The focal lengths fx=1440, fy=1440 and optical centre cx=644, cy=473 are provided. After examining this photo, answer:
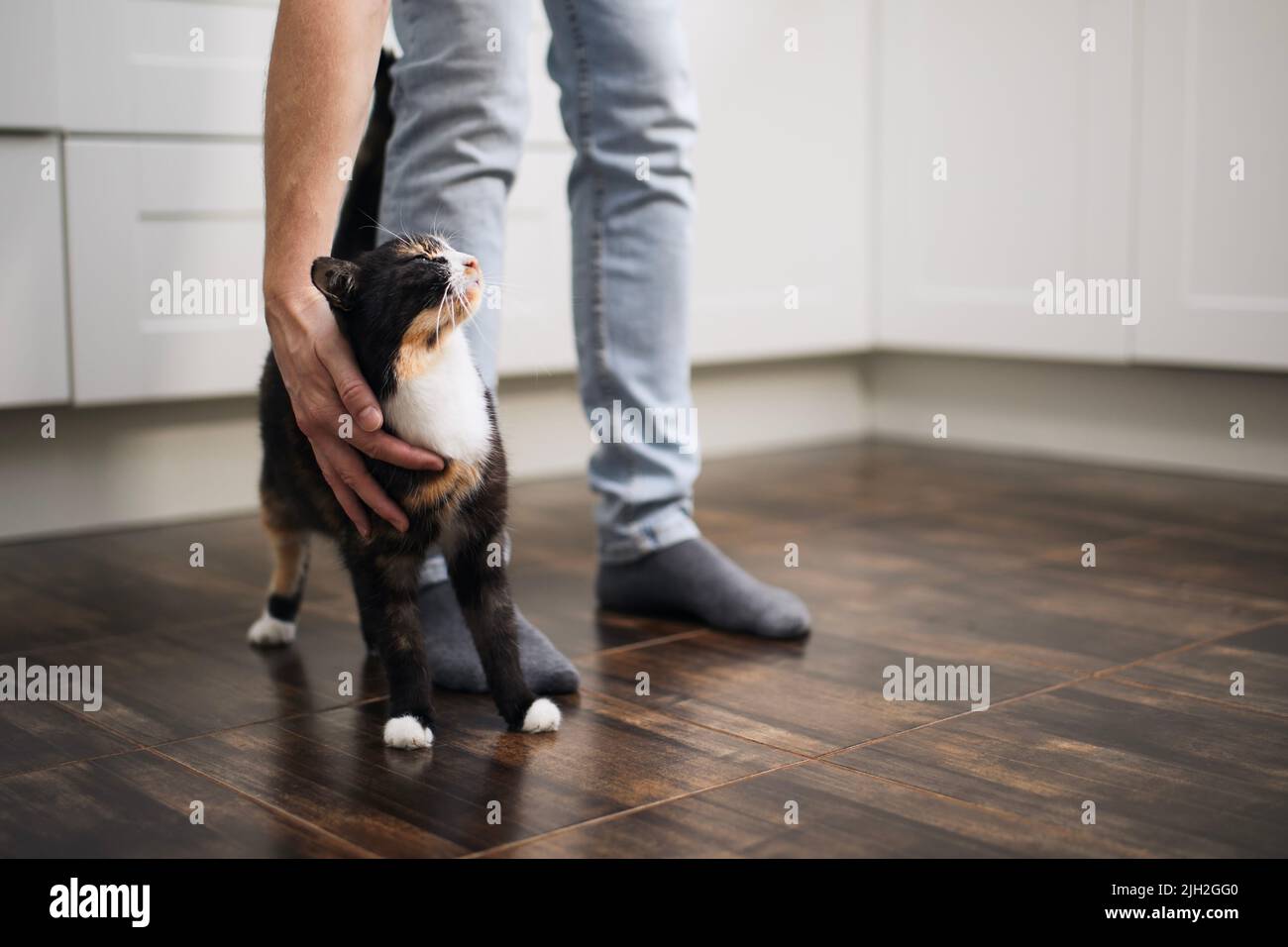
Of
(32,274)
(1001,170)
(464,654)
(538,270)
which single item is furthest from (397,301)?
(1001,170)

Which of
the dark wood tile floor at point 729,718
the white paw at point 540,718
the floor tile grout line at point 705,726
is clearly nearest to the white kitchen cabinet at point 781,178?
the dark wood tile floor at point 729,718

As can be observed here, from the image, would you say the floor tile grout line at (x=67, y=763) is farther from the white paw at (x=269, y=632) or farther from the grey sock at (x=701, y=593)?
the grey sock at (x=701, y=593)

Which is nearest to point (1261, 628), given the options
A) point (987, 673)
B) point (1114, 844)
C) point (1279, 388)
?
point (987, 673)

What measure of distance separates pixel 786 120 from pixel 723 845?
77.0 inches

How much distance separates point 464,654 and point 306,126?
0.49 meters

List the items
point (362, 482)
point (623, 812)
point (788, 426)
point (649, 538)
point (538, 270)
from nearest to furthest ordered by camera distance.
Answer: point (623, 812) → point (362, 482) → point (649, 538) → point (538, 270) → point (788, 426)

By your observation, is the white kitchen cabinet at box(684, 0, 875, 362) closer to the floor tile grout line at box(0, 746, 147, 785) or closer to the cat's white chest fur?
the cat's white chest fur

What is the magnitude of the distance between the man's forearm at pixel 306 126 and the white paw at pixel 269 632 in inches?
18.4

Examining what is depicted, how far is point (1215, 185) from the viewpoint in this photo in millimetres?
2271

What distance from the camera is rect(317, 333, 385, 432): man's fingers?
41.8 inches

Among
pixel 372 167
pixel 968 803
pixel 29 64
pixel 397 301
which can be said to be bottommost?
pixel 968 803

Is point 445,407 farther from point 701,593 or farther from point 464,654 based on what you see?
point 701,593

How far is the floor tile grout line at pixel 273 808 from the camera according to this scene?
3.11 feet

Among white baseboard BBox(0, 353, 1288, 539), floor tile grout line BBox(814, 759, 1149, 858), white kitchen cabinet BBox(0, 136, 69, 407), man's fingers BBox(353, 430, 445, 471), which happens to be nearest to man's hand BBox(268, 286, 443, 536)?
man's fingers BBox(353, 430, 445, 471)
